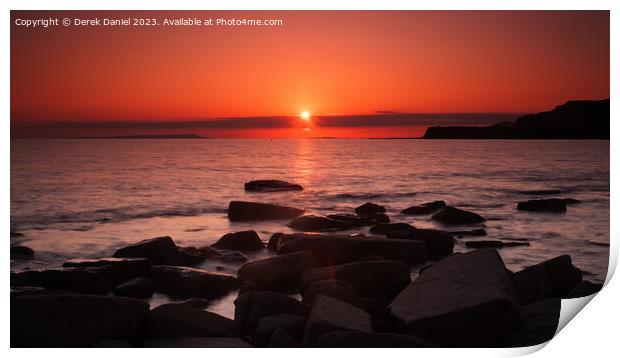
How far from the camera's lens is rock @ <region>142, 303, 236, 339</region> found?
14.5 feet

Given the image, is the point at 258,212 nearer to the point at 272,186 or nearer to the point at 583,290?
the point at 583,290

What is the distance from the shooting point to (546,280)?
5418 millimetres

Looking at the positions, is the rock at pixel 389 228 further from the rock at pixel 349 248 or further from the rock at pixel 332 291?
the rock at pixel 332 291

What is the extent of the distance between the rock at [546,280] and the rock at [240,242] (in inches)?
126

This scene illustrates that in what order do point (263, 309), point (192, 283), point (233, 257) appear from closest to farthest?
point (263, 309) → point (192, 283) → point (233, 257)

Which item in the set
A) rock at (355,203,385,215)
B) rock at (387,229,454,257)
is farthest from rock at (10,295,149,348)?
rock at (355,203,385,215)

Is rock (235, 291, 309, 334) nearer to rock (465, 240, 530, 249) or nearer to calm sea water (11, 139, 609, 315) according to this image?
calm sea water (11, 139, 609, 315)

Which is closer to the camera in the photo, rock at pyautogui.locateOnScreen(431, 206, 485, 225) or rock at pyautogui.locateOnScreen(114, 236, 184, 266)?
rock at pyautogui.locateOnScreen(114, 236, 184, 266)

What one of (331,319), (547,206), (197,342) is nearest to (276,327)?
(331,319)

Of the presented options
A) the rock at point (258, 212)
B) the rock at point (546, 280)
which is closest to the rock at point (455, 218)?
the rock at point (258, 212)

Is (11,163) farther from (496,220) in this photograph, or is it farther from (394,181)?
(394,181)

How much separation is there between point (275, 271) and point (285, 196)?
8604mm

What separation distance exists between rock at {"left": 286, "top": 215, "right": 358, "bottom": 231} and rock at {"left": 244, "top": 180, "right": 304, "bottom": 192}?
18.4 feet
